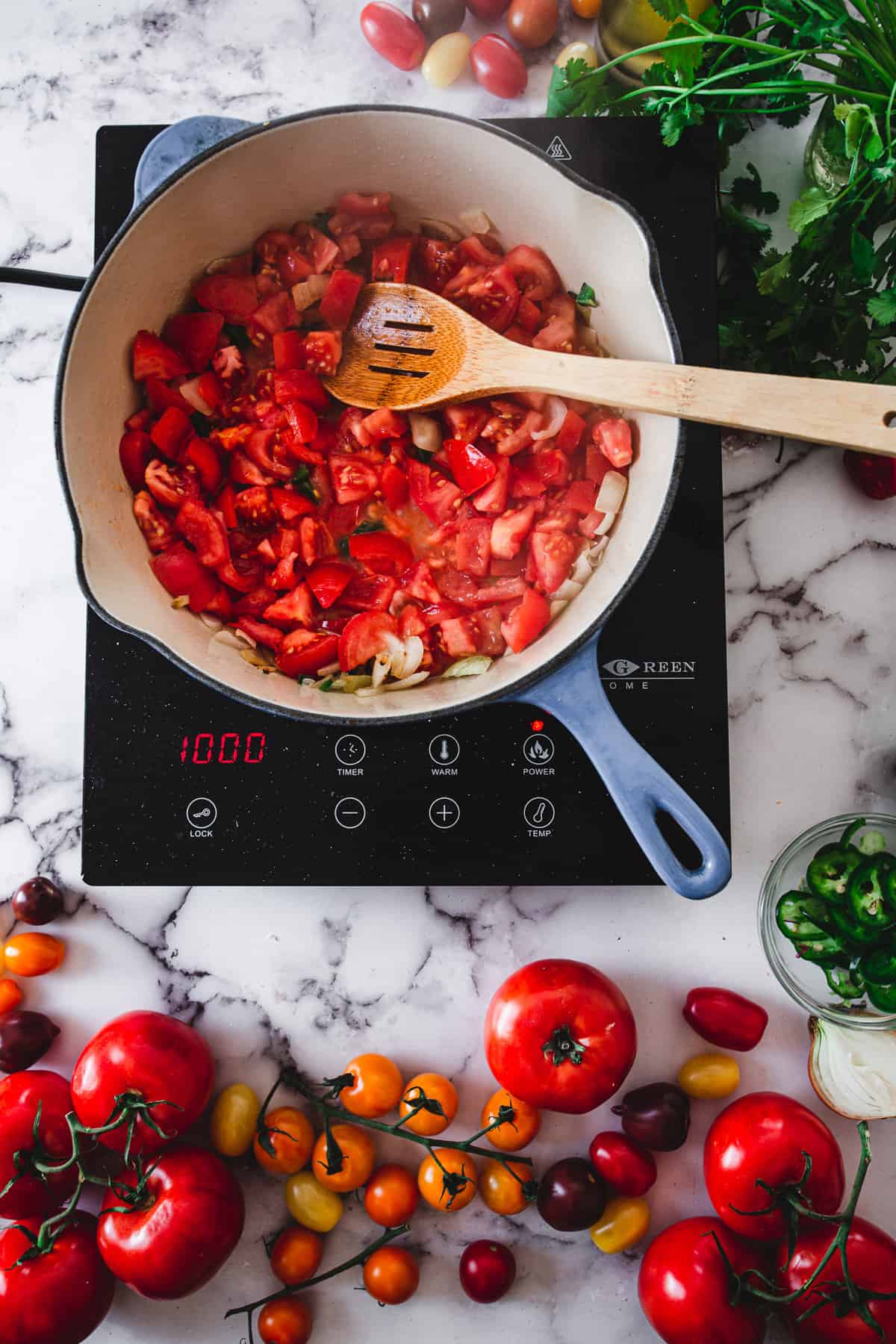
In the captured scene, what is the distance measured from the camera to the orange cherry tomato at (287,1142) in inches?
42.0

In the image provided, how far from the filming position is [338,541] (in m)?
1.10

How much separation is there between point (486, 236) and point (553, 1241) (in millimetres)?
1142

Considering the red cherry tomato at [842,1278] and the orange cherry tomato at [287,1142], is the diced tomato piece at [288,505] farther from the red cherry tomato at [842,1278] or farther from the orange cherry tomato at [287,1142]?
the red cherry tomato at [842,1278]

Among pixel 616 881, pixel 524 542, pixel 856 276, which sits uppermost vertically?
pixel 856 276

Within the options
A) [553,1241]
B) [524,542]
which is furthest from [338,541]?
[553,1241]

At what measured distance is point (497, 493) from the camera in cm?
107

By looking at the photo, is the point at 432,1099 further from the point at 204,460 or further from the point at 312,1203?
the point at 204,460

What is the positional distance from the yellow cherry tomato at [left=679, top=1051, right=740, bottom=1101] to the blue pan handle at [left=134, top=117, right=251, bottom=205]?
1106 mm

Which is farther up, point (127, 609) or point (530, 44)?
point (530, 44)

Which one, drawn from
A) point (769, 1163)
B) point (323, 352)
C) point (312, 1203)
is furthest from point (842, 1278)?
point (323, 352)

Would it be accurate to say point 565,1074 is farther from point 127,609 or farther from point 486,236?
point 486,236

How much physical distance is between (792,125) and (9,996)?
1.30 meters

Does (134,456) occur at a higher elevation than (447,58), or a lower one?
lower

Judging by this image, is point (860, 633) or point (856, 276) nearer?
point (856, 276)
